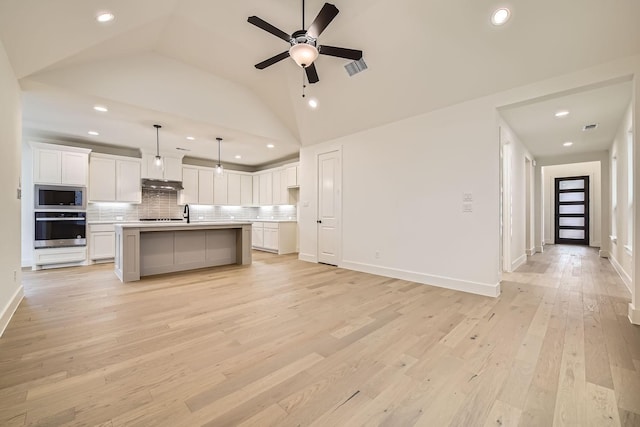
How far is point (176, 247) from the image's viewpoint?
201 inches

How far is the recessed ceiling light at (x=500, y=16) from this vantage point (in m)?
2.67

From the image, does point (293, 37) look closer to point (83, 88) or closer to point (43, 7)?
point (43, 7)

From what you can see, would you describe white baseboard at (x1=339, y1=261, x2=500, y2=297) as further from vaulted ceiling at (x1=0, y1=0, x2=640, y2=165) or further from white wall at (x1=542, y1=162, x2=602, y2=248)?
white wall at (x1=542, y1=162, x2=602, y2=248)

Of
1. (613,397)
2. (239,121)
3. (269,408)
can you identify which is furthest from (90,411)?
(239,121)

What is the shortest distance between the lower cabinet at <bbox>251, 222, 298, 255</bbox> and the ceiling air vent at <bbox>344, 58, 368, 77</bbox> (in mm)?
4497

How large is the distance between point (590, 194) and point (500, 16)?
404 inches

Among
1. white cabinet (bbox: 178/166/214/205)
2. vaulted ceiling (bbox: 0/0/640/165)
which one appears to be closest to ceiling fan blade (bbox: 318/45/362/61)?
vaulted ceiling (bbox: 0/0/640/165)

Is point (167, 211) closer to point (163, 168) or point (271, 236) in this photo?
point (163, 168)

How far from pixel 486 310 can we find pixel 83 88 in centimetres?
587

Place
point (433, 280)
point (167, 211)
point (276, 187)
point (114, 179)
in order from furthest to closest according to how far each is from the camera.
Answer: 1. point (276, 187)
2. point (167, 211)
3. point (114, 179)
4. point (433, 280)

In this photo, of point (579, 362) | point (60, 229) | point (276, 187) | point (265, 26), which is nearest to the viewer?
point (579, 362)

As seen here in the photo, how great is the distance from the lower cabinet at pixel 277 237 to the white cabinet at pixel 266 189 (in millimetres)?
922

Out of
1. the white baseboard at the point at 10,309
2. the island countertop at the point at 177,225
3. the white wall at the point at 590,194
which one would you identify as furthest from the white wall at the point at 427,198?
the white wall at the point at 590,194

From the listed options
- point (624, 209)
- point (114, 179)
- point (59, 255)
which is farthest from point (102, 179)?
point (624, 209)
